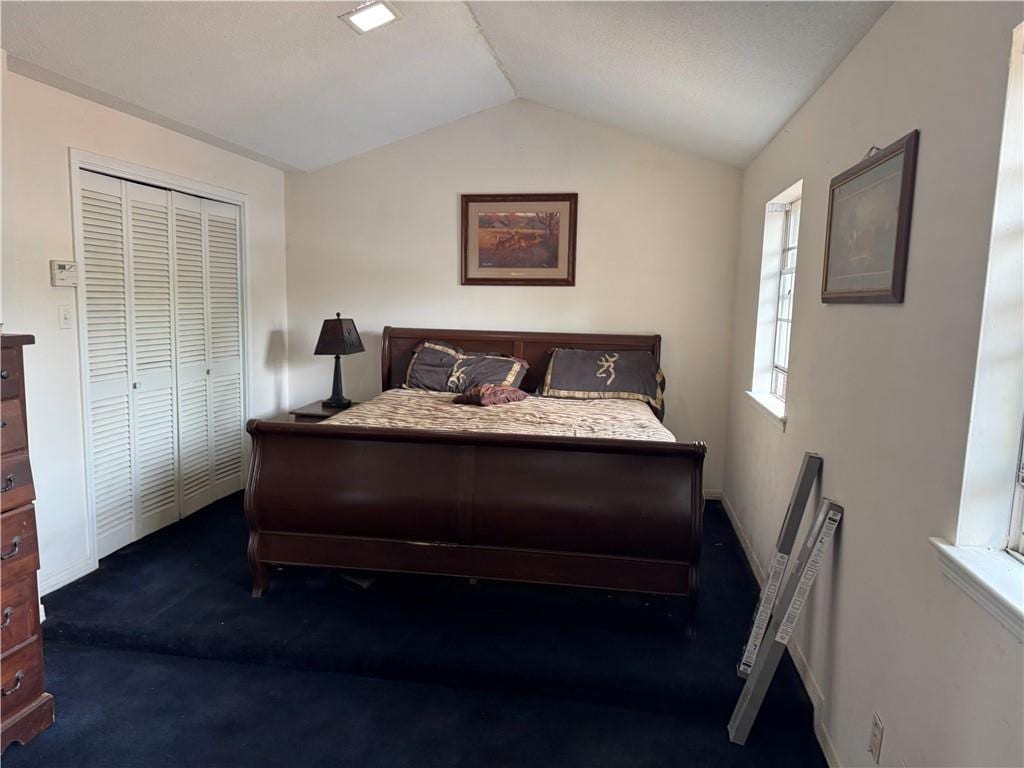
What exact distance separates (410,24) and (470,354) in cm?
198

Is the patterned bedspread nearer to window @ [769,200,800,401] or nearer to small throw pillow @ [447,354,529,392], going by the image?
small throw pillow @ [447,354,529,392]

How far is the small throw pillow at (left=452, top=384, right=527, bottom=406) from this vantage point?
11.9 ft

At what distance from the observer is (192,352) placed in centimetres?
361

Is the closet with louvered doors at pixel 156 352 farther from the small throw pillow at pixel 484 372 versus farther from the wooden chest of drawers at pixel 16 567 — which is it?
the small throw pillow at pixel 484 372

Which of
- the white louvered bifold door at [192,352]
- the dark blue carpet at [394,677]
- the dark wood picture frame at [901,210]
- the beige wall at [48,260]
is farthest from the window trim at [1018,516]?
the white louvered bifold door at [192,352]

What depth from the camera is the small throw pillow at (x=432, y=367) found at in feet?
13.3

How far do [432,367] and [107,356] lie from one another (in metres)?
1.80

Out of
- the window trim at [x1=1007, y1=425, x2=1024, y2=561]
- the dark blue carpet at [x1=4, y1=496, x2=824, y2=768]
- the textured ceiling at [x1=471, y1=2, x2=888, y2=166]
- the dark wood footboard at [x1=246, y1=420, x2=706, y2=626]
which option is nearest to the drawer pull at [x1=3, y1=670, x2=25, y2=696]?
the dark blue carpet at [x1=4, y1=496, x2=824, y2=768]

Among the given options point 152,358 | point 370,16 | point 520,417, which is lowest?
point 520,417

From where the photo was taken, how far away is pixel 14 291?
2.51 m

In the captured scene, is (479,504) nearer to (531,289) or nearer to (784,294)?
(784,294)

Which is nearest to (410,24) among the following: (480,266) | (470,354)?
(480,266)

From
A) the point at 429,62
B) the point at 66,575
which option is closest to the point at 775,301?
the point at 429,62

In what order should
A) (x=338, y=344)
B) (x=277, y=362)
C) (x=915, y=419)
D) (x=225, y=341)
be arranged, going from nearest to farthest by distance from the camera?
(x=915, y=419)
(x=225, y=341)
(x=338, y=344)
(x=277, y=362)
